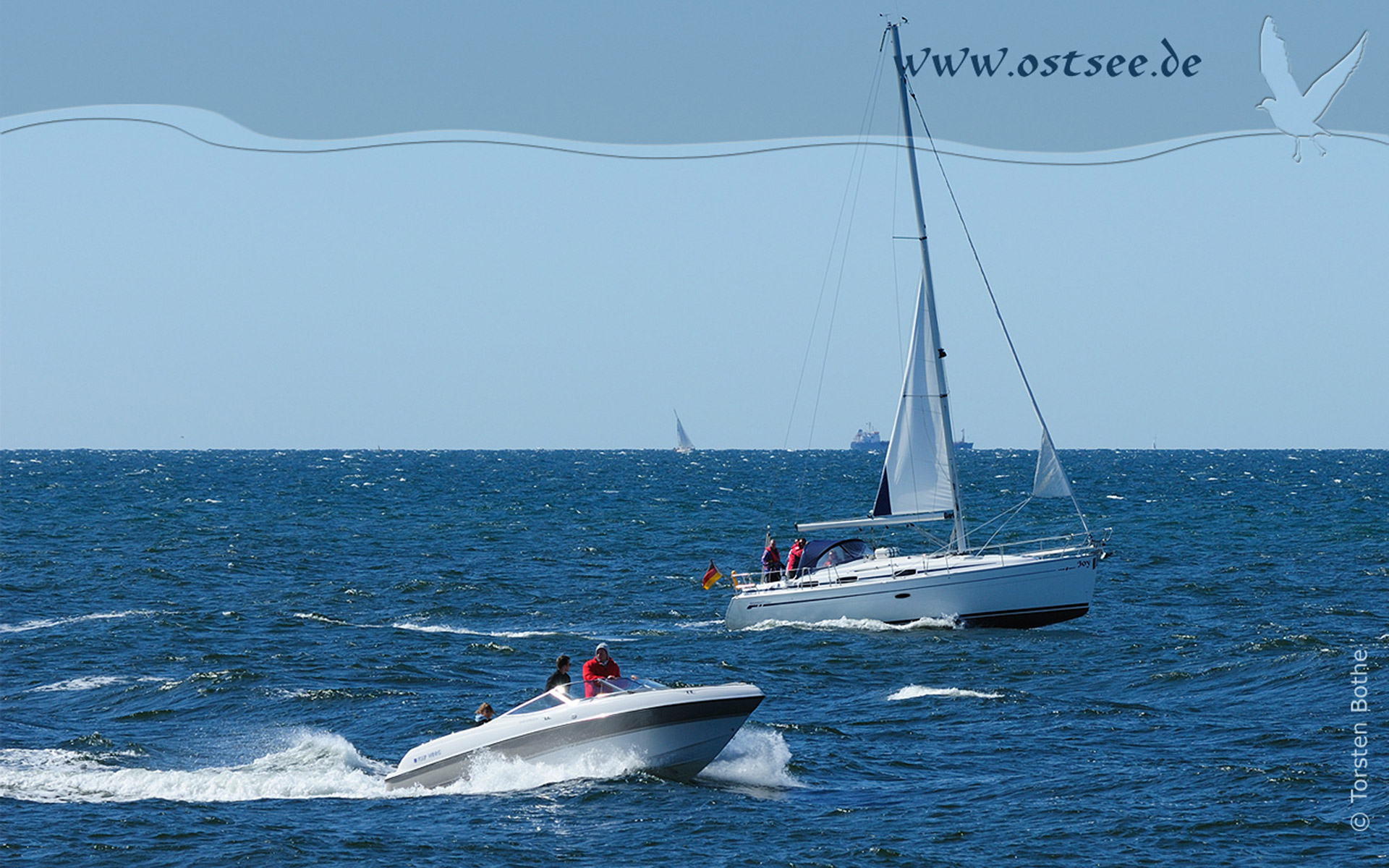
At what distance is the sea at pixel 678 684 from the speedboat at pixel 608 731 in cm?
36

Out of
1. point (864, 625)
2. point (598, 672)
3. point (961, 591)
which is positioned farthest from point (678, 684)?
point (961, 591)

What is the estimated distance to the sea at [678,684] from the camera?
2112cm

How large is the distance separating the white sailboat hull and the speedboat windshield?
690 inches

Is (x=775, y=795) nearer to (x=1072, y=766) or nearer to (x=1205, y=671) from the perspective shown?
(x=1072, y=766)

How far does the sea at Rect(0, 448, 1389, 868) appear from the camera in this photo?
21.1 metres

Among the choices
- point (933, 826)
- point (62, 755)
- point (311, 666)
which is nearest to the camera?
point (933, 826)

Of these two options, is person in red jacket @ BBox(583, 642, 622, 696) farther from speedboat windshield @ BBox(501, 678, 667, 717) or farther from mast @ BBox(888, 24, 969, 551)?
mast @ BBox(888, 24, 969, 551)

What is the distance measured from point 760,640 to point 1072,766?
1626 centimetres

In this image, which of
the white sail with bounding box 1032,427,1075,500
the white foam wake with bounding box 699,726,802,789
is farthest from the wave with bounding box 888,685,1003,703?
the white sail with bounding box 1032,427,1075,500

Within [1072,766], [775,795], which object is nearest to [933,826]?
[775,795]

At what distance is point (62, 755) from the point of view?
26.8 meters

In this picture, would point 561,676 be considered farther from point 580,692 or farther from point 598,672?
point 598,672

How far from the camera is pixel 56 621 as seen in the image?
44531mm

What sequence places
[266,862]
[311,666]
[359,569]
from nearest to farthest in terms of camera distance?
[266,862], [311,666], [359,569]
